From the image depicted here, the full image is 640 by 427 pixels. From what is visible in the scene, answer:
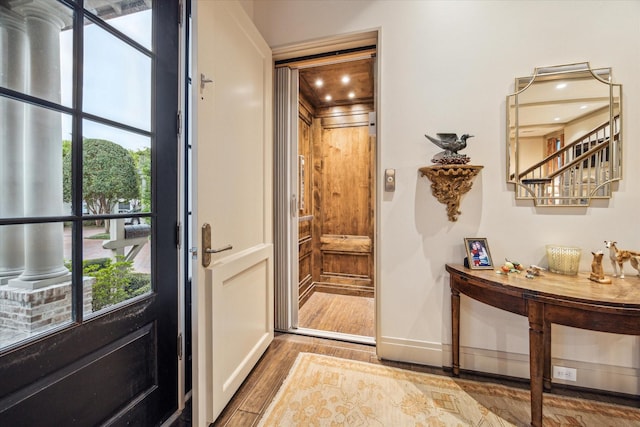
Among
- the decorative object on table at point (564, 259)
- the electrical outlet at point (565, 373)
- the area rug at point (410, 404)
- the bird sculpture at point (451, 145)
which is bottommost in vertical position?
the area rug at point (410, 404)

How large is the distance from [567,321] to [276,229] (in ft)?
6.49

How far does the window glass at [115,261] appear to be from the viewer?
41.7 inches

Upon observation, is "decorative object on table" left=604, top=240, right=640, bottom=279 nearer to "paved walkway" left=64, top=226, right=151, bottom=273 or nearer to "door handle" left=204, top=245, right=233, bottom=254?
"door handle" left=204, top=245, right=233, bottom=254

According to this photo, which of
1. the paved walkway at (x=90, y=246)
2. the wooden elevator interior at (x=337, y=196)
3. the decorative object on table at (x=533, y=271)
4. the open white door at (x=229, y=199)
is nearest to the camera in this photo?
the paved walkway at (x=90, y=246)

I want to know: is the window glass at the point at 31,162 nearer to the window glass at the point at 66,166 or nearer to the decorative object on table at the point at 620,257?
the window glass at the point at 66,166

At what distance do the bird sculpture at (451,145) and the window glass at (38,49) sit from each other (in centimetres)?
182

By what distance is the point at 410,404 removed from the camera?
155 cm

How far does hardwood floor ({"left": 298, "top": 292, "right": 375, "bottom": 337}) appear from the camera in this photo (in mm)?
2562

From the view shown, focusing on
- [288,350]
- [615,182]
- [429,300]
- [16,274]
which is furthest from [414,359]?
[16,274]

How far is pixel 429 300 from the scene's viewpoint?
192cm

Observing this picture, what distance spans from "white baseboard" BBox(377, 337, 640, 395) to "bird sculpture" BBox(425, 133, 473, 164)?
1.28m

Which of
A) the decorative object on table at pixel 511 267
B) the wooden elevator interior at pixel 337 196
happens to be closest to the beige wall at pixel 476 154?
the decorative object on table at pixel 511 267

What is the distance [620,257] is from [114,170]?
264 centimetres

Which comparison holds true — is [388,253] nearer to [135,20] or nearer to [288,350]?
[288,350]
